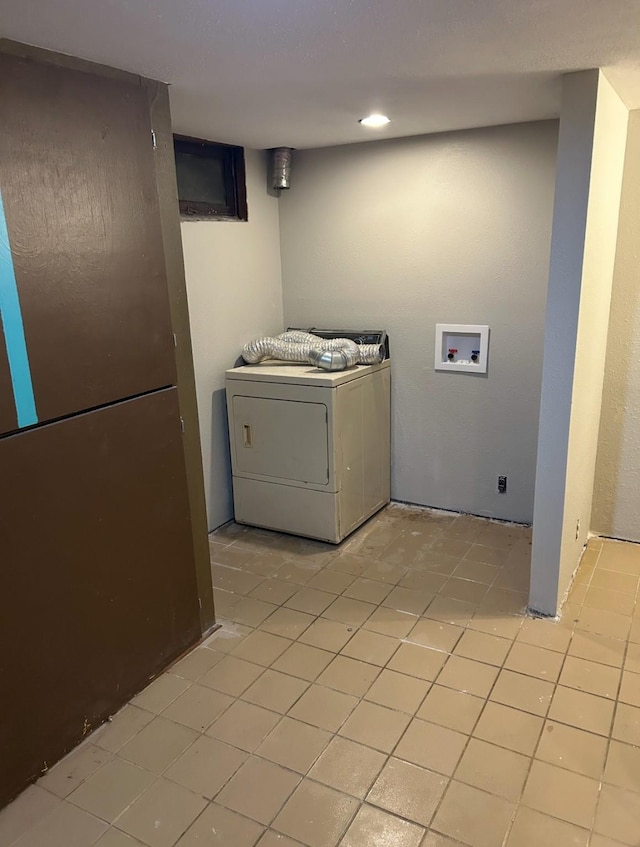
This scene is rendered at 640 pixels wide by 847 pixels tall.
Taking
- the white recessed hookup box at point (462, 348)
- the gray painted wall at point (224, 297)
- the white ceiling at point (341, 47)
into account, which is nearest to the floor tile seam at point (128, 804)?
the gray painted wall at point (224, 297)

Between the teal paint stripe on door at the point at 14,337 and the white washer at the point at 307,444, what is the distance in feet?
5.14

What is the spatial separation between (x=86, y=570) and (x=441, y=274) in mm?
2340

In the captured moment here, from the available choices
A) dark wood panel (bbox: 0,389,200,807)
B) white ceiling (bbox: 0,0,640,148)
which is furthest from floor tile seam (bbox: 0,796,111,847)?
white ceiling (bbox: 0,0,640,148)

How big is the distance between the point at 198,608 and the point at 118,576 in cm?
50

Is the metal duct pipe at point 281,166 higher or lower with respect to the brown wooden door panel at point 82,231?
higher

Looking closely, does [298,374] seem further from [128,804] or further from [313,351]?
[128,804]

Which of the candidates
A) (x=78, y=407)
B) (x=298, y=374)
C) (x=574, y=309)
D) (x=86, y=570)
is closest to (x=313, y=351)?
(x=298, y=374)

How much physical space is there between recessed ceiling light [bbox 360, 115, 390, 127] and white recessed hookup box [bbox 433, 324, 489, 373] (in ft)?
3.57

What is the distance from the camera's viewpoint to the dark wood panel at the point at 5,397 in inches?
64.6

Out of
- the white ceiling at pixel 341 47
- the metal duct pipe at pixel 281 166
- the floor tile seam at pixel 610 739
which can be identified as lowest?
the floor tile seam at pixel 610 739

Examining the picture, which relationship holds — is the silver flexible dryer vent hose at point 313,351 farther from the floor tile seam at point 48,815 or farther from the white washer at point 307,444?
the floor tile seam at point 48,815

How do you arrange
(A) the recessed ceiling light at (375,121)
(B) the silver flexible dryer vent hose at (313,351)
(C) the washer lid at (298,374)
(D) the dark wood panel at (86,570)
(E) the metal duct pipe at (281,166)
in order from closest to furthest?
1. (D) the dark wood panel at (86,570)
2. (A) the recessed ceiling light at (375,121)
3. (C) the washer lid at (298,374)
4. (B) the silver flexible dryer vent hose at (313,351)
5. (E) the metal duct pipe at (281,166)

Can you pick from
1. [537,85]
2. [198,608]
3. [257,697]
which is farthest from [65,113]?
[257,697]

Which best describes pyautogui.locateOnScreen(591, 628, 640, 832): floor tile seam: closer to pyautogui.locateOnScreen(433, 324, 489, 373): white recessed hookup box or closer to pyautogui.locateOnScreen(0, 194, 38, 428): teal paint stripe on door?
pyautogui.locateOnScreen(433, 324, 489, 373): white recessed hookup box
